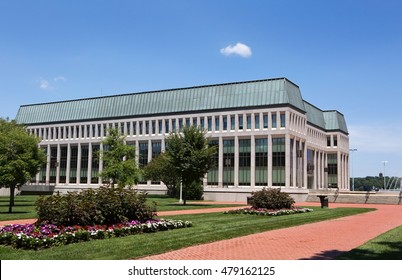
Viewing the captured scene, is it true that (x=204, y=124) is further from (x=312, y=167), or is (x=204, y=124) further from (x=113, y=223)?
(x=113, y=223)

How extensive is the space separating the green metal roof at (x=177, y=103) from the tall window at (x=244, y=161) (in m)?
6.33

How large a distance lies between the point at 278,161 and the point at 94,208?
55859 millimetres

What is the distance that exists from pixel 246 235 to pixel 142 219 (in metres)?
4.67

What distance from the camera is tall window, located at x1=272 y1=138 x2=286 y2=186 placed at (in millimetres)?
69200

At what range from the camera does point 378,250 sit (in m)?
13.1

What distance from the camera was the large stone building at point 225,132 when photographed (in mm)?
69875

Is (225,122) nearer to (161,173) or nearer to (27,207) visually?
(161,173)

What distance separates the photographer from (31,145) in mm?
31812

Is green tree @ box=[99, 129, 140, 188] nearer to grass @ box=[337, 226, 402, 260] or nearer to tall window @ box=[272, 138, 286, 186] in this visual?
tall window @ box=[272, 138, 286, 186]

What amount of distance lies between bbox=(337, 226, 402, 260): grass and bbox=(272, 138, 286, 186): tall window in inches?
2093

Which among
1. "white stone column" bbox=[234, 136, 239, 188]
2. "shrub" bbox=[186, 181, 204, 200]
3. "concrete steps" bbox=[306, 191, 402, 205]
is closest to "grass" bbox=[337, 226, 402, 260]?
"concrete steps" bbox=[306, 191, 402, 205]

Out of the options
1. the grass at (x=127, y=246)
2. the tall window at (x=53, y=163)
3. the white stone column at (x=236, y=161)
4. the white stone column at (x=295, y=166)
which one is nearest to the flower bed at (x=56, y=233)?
the grass at (x=127, y=246)

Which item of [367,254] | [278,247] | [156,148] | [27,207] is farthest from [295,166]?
[367,254]
